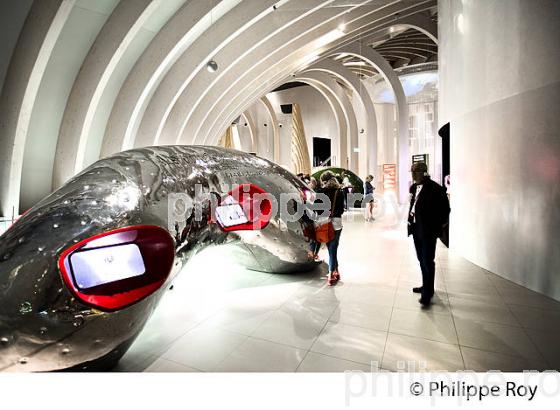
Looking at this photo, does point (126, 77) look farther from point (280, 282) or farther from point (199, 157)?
point (280, 282)

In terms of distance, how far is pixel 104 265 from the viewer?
6.06 feet

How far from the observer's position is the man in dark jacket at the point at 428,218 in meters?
3.03

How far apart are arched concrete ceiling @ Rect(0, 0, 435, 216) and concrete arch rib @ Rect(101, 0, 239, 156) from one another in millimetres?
26

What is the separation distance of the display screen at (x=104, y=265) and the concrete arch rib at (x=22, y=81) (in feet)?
14.6

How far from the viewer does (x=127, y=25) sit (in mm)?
5898

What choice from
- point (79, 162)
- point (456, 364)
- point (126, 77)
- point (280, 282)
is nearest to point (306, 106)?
point (126, 77)

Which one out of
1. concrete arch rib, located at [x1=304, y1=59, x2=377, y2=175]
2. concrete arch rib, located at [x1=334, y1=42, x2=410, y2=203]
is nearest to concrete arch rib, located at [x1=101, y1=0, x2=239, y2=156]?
concrete arch rib, located at [x1=334, y1=42, x2=410, y2=203]

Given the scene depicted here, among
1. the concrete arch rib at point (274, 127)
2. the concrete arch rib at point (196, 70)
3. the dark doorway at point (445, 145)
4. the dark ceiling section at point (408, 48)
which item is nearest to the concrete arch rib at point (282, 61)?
the concrete arch rib at point (196, 70)

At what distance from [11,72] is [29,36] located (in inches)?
28.8

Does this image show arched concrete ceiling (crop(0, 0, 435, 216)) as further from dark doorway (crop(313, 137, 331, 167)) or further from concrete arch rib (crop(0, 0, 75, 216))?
dark doorway (crop(313, 137, 331, 167))

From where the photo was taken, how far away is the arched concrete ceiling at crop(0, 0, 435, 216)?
16.2 feet

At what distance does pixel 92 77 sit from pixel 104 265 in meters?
5.92

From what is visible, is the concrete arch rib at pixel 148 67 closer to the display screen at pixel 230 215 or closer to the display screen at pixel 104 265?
the display screen at pixel 230 215

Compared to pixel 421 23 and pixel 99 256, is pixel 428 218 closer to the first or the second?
pixel 99 256
